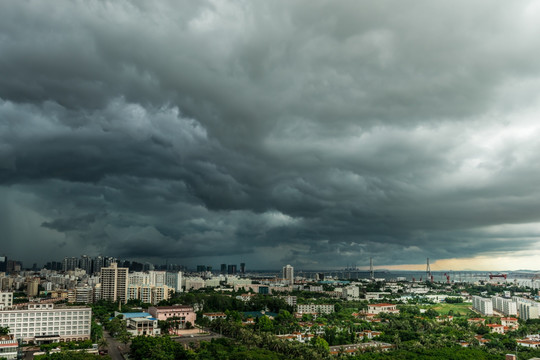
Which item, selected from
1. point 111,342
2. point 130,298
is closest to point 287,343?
point 111,342

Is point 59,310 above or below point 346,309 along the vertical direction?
above

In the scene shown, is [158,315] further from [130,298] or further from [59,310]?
[130,298]

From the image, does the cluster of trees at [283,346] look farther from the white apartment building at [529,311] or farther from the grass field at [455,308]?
the grass field at [455,308]

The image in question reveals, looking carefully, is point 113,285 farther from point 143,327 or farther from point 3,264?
point 3,264

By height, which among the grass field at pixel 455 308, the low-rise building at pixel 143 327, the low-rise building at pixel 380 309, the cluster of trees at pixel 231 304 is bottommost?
the grass field at pixel 455 308

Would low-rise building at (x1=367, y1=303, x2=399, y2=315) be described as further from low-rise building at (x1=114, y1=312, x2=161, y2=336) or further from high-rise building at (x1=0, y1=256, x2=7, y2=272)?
high-rise building at (x1=0, y1=256, x2=7, y2=272)

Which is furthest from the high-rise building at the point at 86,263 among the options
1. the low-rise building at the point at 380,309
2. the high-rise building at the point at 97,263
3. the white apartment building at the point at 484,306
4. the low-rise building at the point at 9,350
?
the low-rise building at the point at 9,350

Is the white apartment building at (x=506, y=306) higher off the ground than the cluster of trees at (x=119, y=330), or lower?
lower
